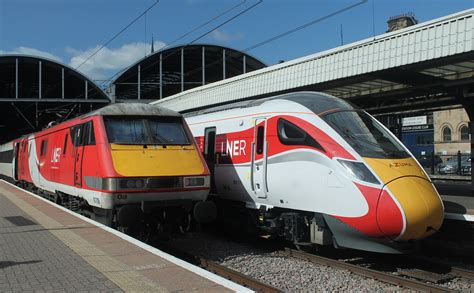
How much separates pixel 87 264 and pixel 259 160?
14.8 ft

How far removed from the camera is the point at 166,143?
397 inches

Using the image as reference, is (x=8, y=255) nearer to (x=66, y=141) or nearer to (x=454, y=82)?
(x=66, y=141)

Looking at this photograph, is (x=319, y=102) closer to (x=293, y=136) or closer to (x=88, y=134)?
(x=293, y=136)

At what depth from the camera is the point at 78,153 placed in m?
10.9

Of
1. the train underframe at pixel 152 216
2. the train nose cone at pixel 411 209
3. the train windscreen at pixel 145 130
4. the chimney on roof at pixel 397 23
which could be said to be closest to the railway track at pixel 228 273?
the train underframe at pixel 152 216

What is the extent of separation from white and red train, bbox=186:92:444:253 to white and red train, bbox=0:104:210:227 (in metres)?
1.27

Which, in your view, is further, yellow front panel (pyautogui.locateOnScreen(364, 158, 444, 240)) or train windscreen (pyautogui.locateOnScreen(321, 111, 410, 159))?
train windscreen (pyautogui.locateOnScreen(321, 111, 410, 159))

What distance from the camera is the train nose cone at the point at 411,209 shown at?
762cm

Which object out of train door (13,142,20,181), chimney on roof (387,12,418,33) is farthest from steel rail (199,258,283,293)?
chimney on roof (387,12,418,33)

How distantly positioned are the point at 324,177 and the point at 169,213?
3256mm

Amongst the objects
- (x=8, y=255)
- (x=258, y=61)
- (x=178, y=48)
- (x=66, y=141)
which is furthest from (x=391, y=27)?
(x=8, y=255)

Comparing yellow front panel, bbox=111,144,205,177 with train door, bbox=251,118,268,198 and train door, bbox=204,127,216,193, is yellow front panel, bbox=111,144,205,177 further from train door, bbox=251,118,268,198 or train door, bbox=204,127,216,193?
train door, bbox=204,127,216,193

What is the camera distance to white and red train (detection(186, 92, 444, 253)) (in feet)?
25.5

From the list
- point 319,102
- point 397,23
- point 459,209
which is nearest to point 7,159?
point 319,102
